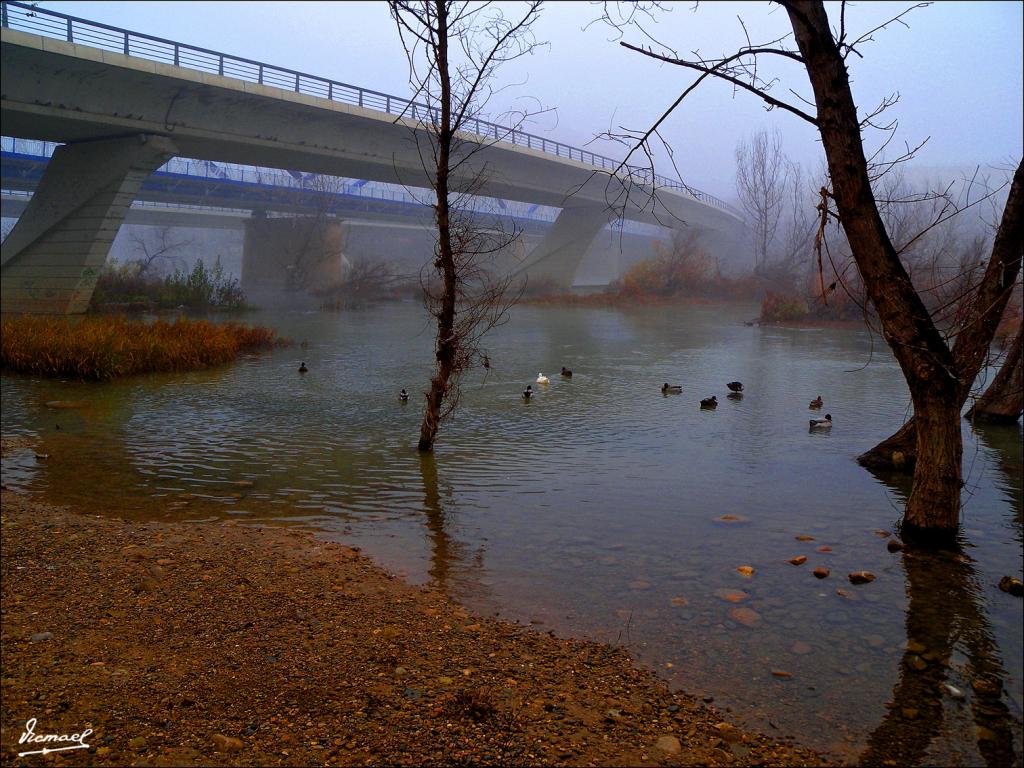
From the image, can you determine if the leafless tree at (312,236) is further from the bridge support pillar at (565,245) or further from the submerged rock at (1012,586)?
the submerged rock at (1012,586)

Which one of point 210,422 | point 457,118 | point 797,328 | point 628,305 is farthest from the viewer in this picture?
point 628,305

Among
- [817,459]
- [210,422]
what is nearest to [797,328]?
[817,459]

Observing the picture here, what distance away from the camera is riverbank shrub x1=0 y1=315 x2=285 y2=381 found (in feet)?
51.2

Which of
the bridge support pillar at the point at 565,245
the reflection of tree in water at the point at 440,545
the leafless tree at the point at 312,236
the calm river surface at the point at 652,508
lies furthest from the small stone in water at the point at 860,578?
the bridge support pillar at the point at 565,245

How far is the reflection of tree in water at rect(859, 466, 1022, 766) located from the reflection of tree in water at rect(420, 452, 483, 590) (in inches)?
112

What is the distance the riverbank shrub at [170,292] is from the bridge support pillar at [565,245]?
2540 cm

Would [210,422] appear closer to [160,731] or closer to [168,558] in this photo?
[168,558]

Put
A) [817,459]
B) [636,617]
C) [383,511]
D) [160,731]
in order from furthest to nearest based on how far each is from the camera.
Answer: [817,459]
[383,511]
[636,617]
[160,731]

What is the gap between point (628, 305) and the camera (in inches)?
1730

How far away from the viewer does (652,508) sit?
7629 mm

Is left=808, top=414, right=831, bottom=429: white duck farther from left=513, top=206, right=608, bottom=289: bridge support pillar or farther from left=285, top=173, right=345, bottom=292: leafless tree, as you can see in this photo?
left=513, top=206, right=608, bottom=289: bridge support pillar

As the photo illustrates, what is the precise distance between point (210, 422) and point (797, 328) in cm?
2588

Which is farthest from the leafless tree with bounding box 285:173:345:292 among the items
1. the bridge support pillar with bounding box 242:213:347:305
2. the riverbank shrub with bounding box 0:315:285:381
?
the riverbank shrub with bounding box 0:315:285:381

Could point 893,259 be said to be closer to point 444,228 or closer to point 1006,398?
point 444,228
